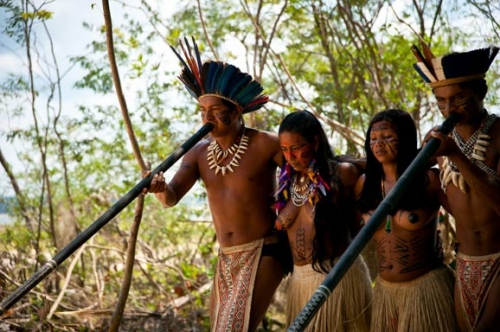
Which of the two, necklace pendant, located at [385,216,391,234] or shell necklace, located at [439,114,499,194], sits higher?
shell necklace, located at [439,114,499,194]

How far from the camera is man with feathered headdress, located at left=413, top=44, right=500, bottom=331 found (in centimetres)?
287

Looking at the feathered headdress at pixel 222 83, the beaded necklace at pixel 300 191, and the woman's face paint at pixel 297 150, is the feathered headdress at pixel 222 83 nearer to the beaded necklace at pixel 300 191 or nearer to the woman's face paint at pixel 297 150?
the woman's face paint at pixel 297 150

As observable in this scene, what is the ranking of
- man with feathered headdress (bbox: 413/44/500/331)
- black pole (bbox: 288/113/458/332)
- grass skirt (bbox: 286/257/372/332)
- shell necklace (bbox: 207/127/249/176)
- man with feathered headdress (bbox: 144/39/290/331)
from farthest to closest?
shell necklace (bbox: 207/127/249/176)
man with feathered headdress (bbox: 144/39/290/331)
grass skirt (bbox: 286/257/372/332)
man with feathered headdress (bbox: 413/44/500/331)
black pole (bbox: 288/113/458/332)

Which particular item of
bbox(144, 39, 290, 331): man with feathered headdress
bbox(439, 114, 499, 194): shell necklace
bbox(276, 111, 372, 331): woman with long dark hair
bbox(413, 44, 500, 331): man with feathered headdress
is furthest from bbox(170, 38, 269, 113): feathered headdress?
bbox(439, 114, 499, 194): shell necklace

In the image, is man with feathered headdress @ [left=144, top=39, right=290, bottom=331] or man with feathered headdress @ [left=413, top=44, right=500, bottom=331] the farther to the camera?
man with feathered headdress @ [left=144, top=39, right=290, bottom=331]

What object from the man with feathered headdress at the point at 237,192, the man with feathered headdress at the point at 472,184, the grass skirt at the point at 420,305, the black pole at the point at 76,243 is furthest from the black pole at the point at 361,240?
the black pole at the point at 76,243

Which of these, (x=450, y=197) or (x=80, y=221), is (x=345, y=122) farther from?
(x=450, y=197)

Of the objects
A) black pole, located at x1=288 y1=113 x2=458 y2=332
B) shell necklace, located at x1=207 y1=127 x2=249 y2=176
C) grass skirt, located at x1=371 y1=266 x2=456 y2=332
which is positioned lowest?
grass skirt, located at x1=371 y1=266 x2=456 y2=332

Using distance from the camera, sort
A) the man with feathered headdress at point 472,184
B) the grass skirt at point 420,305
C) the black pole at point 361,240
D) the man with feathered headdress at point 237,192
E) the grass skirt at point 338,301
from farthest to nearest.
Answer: the man with feathered headdress at point 237,192, the grass skirt at point 338,301, the grass skirt at point 420,305, the man with feathered headdress at point 472,184, the black pole at point 361,240

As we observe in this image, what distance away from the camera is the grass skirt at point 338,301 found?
3.30 metres

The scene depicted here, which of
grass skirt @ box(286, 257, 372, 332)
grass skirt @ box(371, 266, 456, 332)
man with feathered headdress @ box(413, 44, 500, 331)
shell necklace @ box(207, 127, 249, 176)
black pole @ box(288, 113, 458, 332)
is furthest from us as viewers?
shell necklace @ box(207, 127, 249, 176)

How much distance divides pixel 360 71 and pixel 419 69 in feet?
10.8

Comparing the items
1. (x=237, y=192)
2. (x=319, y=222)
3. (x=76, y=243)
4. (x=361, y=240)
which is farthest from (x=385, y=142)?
(x=76, y=243)

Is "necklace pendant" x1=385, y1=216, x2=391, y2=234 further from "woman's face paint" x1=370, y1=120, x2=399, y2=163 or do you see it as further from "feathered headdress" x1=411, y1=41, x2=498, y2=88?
"feathered headdress" x1=411, y1=41, x2=498, y2=88
